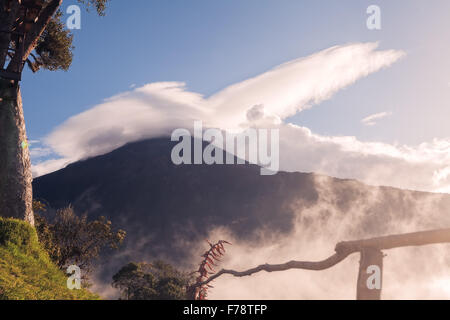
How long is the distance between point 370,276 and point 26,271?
13680 millimetres

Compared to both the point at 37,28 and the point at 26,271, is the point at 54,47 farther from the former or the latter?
the point at 26,271

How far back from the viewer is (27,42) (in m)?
21.5

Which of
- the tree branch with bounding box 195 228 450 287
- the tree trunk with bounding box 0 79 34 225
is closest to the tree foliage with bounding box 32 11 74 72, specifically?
the tree trunk with bounding box 0 79 34 225

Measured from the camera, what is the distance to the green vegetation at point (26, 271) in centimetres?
945

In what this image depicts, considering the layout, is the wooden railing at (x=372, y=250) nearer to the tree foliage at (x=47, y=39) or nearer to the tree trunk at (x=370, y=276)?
the tree trunk at (x=370, y=276)

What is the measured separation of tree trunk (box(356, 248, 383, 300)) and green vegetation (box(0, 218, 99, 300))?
8.67 meters

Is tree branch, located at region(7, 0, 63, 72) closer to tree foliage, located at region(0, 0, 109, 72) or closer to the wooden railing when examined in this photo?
tree foliage, located at region(0, 0, 109, 72)

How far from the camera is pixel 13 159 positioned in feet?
63.1

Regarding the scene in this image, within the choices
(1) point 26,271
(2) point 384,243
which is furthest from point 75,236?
(2) point 384,243

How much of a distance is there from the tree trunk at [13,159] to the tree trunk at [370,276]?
771 inches
